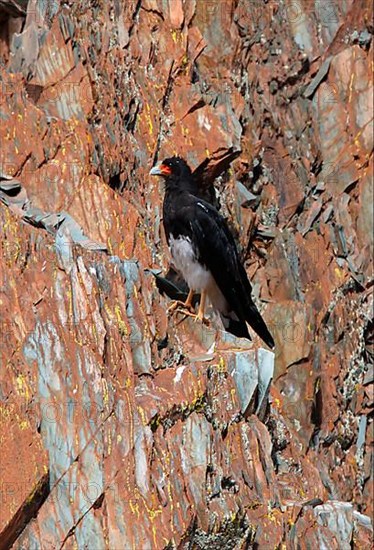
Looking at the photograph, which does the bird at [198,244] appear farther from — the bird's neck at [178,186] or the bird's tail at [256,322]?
the bird's tail at [256,322]

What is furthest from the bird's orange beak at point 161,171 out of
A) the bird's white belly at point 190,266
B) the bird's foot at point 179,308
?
the bird's foot at point 179,308

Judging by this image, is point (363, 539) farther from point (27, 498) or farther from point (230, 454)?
point (27, 498)

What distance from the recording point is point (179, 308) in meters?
12.7

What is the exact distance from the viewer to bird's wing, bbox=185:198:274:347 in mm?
12867

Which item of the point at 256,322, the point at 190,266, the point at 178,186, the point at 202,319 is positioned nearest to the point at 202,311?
the point at 202,319

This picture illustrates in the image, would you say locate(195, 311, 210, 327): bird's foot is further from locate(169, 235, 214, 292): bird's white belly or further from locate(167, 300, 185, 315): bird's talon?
locate(169, 235, 214, 292): bird's white belly

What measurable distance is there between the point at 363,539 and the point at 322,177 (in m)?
6.39

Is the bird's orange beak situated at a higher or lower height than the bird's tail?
higher

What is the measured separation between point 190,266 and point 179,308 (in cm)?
58

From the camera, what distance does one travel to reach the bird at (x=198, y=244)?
1288cm

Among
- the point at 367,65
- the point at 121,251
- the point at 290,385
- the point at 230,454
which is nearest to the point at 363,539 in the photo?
the point at 290,385

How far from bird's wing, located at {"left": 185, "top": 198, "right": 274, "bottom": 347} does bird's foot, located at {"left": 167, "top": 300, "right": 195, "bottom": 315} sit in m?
0.52

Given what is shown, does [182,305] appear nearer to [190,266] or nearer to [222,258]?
[190,266]

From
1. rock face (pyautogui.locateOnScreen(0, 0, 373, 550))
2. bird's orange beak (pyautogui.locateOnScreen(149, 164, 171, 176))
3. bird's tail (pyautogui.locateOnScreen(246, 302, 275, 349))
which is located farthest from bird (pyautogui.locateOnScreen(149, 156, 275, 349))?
rock face (pyautogui.locateOnScreen(0, 0, 373, 550))
